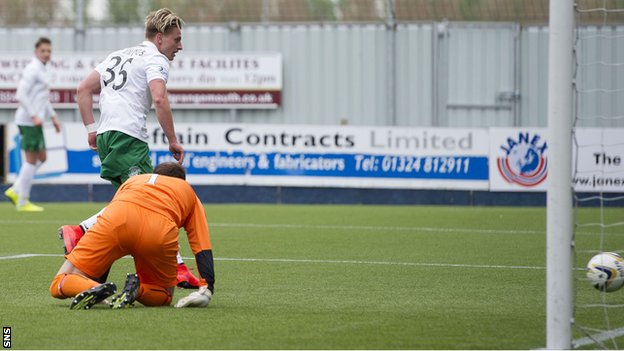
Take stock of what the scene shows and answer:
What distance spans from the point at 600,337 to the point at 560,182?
0.98 m

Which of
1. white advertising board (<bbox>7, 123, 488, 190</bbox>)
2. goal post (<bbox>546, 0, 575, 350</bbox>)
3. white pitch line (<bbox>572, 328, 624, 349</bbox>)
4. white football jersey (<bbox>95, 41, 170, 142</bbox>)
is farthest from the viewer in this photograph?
white advertising board (<bbox>7, 123, 488, 190</bbox>)

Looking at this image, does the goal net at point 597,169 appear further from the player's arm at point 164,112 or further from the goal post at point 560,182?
the player's arm at point 164,112

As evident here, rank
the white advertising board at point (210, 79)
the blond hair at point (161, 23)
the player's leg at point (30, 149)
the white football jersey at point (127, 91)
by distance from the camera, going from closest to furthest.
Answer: the blond hair at point (161, 23)
the white football jersey at point (127, 91)
the player's leg at point (30, 149)
the white advertising board at point (210, 79)

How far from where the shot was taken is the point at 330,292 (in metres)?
7.95

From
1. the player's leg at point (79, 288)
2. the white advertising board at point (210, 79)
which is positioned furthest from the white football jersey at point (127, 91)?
the white advertising board at point (210, 79)

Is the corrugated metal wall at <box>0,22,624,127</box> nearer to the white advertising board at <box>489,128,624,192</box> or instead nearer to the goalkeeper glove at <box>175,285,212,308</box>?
the white advertising board at <box>489,128,624,192</box>

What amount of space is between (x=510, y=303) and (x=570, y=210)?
2.01 m

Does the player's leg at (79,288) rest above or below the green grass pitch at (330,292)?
above

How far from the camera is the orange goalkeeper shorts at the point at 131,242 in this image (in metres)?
6.91

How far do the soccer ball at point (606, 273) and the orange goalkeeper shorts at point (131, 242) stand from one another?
2.52 m

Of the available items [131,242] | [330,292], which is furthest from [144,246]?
[330,292]

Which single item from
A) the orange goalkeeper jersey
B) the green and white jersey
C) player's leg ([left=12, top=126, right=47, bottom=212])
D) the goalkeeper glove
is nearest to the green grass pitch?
the goalkeeper glove

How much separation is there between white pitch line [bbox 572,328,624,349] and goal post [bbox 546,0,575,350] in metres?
0.23

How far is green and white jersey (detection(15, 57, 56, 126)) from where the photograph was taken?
16.5 metres
